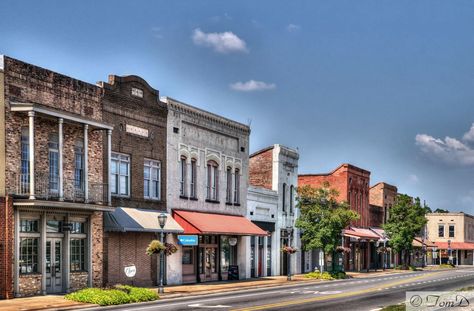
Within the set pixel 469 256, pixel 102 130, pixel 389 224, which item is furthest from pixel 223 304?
pixel 469 256

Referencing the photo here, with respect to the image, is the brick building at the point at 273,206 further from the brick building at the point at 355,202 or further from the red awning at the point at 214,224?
the brick building at the point at 355,202

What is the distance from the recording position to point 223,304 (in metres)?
27.7

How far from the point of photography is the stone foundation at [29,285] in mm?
30281

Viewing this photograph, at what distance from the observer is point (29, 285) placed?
3067 cm

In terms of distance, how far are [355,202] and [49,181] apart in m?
46.8

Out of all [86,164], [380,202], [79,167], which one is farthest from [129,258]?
[380,202]

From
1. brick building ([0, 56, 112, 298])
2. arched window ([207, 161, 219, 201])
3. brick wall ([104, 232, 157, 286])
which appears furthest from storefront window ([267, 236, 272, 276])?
brick building ([0, 56, 112, 298])

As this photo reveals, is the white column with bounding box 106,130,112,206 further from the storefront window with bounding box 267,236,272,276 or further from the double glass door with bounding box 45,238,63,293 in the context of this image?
the storefront window with bounding box 267,236,272,276

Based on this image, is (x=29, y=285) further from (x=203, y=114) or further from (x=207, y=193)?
(x=203, y=114)

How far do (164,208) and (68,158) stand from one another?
9.18 meters

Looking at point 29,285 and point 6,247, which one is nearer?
point 6,247

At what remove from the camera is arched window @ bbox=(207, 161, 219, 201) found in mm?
47000

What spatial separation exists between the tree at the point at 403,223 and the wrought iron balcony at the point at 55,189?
5077 cm

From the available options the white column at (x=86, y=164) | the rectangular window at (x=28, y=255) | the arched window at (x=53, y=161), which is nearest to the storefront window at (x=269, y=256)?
the white column at (x=86, y=164)
